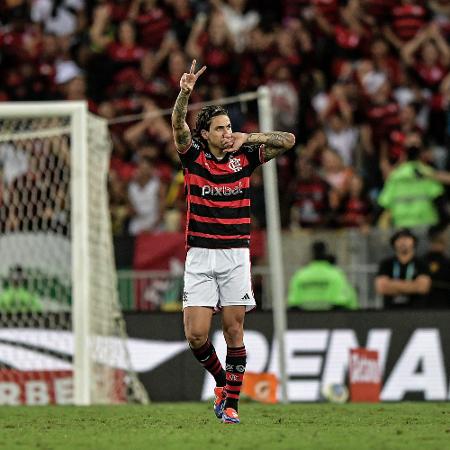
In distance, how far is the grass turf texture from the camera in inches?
288

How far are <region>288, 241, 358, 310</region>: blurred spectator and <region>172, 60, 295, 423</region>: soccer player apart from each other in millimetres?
5297

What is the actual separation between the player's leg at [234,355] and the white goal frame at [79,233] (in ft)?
12.7

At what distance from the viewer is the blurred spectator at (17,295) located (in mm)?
13992

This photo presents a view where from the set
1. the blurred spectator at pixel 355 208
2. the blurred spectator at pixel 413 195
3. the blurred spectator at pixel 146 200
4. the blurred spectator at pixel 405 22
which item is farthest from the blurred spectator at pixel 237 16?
the blurred spectator at pixel 413 195

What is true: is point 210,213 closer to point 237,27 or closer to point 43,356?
point 43,356

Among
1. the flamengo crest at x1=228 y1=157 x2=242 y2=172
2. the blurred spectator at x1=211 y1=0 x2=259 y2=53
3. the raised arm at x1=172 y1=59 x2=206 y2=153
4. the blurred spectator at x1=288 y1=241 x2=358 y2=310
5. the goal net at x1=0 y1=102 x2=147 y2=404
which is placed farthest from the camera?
the blurred spectator at x1=211 y1=0 x2=259 y2=53

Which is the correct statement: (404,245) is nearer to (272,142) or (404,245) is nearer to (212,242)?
(272,142)

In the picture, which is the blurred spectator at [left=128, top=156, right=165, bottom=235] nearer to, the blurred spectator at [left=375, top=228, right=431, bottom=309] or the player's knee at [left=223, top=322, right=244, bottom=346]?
the blurred spectator at [left=375, top=228, right=431, bottom=309]

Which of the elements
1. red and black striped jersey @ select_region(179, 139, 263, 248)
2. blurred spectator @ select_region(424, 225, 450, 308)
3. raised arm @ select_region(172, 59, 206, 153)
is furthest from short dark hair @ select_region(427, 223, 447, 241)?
raised arm @ select_region(172, 59, 206, 153)

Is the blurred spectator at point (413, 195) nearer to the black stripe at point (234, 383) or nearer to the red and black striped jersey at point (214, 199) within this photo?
the red and black striped jersey at point (214, 199)

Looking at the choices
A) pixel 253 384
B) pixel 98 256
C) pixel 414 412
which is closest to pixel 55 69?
pixel 98 256

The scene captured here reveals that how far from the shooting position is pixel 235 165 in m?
9.16

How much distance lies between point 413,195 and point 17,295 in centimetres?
517

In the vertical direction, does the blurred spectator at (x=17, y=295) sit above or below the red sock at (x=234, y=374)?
above
